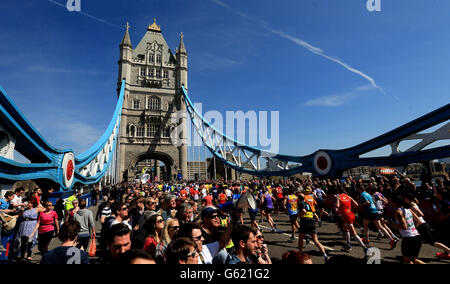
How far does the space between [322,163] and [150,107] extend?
3307cm

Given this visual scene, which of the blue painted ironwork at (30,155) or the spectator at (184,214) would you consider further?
the blue painted ironwork at (30,155)

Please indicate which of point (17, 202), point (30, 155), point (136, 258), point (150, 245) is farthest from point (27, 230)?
point (30, 155)

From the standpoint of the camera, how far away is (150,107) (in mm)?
40125

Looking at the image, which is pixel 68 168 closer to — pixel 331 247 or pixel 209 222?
pixel 209 222

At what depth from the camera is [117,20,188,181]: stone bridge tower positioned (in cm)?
3731

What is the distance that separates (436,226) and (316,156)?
10120 millimetres

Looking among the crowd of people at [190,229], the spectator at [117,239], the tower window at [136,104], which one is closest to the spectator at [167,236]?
the crowd of people at [190,229]

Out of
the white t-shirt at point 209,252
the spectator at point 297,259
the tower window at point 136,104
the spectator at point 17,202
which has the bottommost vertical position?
the spectator at point 17,202

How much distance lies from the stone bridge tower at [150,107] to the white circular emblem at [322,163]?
25.5 metres

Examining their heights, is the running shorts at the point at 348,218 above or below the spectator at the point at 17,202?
below

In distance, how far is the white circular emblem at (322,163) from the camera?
1594 cm

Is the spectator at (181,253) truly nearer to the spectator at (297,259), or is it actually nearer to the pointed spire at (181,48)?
the spectator at (297,259)
